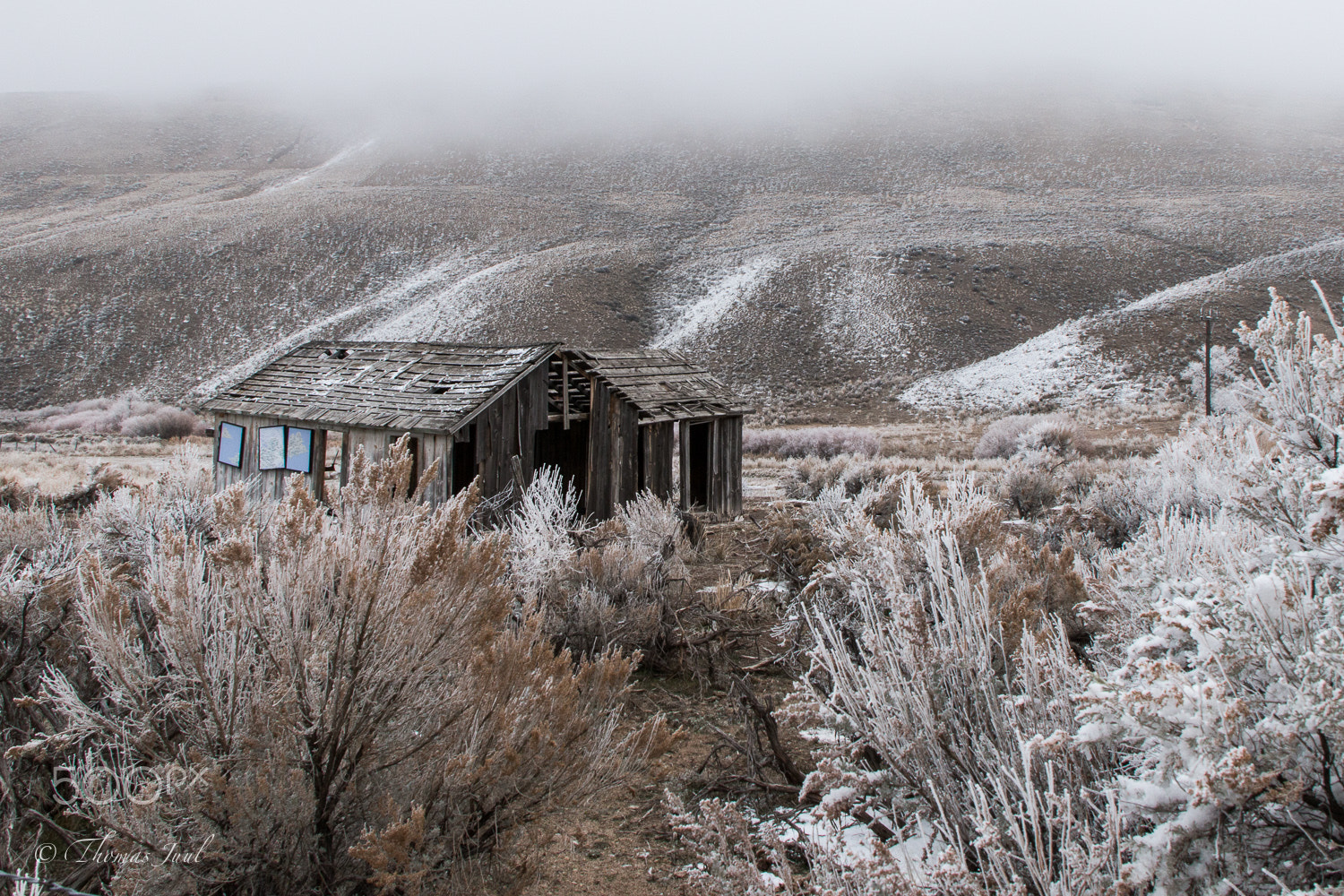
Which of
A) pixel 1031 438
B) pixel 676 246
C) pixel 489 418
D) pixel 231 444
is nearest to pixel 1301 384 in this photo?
pixel 489 418

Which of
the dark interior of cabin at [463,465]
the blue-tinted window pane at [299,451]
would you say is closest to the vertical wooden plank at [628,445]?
the dark interior of cabin at [463,465]

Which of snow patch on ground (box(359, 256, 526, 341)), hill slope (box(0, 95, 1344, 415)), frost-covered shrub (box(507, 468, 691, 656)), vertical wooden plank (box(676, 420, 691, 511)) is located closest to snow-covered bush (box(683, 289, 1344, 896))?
frost-covered shrub (box(507, 468, 691, 656))

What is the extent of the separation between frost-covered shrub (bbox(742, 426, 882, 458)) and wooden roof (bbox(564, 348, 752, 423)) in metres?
10.00

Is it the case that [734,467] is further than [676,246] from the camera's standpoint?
No

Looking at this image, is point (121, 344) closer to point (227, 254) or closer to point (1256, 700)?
point (227, 254)

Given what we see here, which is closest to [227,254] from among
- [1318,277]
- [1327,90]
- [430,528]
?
[430,528]

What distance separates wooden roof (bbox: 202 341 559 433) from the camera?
348 inches

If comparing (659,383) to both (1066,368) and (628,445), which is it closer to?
(628,445)

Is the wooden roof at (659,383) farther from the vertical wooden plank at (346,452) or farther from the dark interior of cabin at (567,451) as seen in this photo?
the vertical wooden plank at (346,452)

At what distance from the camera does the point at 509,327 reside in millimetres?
40344

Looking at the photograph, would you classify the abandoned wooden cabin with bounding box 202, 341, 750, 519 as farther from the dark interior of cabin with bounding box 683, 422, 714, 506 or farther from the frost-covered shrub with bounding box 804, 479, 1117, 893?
the frost-covered shrub with bounding box 804, 479, 1117, 893

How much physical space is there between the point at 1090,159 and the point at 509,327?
53445 millimetres

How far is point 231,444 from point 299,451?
153cm

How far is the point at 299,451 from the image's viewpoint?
32.1 feet
